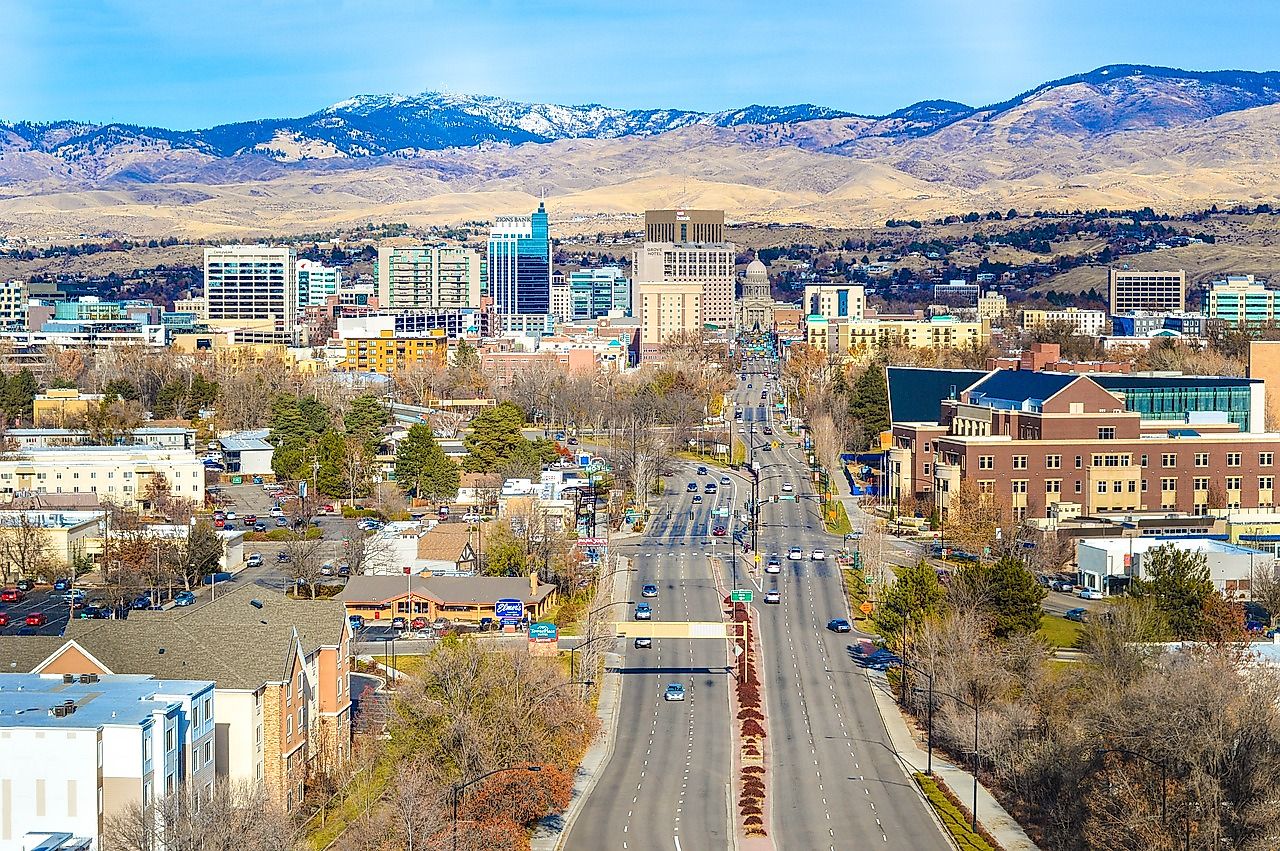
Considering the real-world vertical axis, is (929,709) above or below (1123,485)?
below

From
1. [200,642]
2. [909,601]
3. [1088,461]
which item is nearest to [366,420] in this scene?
[1088,461]

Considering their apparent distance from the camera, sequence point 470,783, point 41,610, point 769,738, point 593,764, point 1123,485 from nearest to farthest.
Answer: point 470,783
point 593,764
point 769,738
point 41,610
point 1123,485

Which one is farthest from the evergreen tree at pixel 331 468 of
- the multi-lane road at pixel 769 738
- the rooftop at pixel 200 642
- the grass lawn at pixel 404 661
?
the rooftop at pixel 200 642

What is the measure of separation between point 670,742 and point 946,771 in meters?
7.63

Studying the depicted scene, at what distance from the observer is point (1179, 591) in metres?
62.8

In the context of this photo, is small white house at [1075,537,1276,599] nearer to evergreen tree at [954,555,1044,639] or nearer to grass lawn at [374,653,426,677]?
evergreen tree at [954,555,1044,639]

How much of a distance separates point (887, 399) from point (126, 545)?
189 feet

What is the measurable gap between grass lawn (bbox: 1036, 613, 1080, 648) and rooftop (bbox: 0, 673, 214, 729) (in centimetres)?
3054

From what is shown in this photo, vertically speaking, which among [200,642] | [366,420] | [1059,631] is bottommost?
[1059,631]

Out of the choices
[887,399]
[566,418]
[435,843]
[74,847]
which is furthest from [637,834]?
[566,418]

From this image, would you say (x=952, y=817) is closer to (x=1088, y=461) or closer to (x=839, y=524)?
(x=839, y=524)

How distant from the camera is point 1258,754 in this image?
4178 cm

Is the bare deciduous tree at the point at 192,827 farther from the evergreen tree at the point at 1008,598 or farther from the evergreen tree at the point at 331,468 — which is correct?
the evergreen tree at the point at 331,468

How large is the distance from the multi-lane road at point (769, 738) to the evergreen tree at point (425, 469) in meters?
19.2
